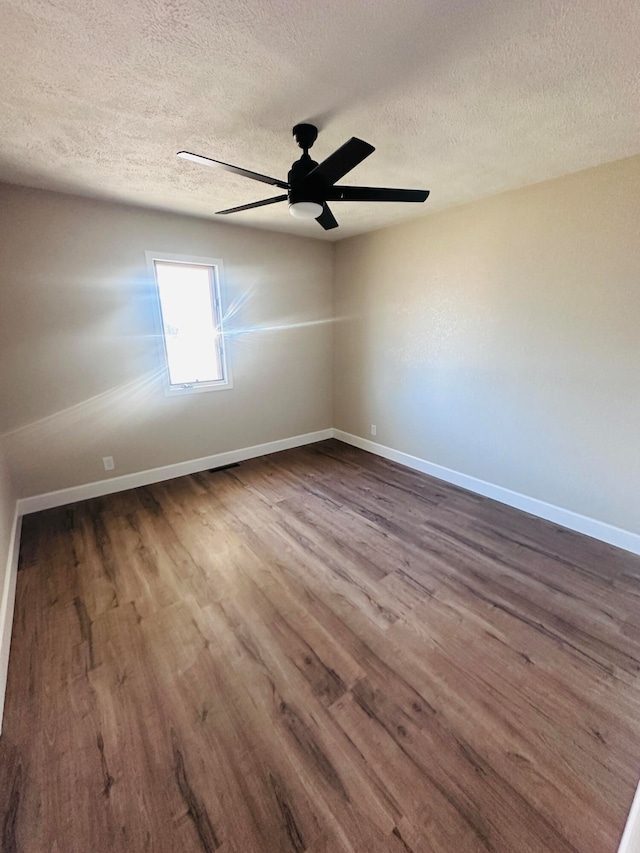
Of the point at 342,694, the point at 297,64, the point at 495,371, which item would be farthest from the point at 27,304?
the point at 495,371

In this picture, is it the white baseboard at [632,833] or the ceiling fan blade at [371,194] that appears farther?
the ceiling fan blade at [371,194]

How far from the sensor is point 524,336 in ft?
8.96

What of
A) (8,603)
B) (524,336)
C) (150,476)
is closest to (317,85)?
(524,336)

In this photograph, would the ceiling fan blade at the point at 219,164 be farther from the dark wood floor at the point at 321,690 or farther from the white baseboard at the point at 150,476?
the white baseboard at the point at 150,476

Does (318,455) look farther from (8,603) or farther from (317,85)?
(317,85)

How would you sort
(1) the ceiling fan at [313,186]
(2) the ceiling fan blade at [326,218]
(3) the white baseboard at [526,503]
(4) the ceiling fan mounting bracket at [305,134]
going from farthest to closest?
(3) the white baseboard at [526,503], (2) the ceiling fan blade at [326,218], (4) the ceiling fan mounting bracket at [305,134], (1) the ceiling fan at [313,186]

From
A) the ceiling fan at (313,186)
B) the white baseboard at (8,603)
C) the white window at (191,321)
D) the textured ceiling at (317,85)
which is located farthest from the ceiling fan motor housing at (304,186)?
the white baseboard at (8,603)

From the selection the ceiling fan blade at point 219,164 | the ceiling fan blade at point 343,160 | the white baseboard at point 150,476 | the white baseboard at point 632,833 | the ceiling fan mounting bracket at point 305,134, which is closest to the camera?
the white baseboard at point 632,833

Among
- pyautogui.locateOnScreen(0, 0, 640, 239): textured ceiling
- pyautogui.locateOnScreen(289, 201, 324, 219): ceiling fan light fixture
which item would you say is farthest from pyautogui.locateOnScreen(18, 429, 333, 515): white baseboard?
pyautogui.locateOnScreen(289, 201, 324, 219): ceiling fan light fixture

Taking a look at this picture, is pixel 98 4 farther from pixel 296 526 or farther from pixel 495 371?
pixel 495 371

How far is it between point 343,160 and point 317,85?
315 millimetres

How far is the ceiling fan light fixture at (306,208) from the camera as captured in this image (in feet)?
5.67

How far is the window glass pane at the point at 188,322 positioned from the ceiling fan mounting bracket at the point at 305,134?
76.9 inches

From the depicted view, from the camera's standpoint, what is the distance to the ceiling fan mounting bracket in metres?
1.72
